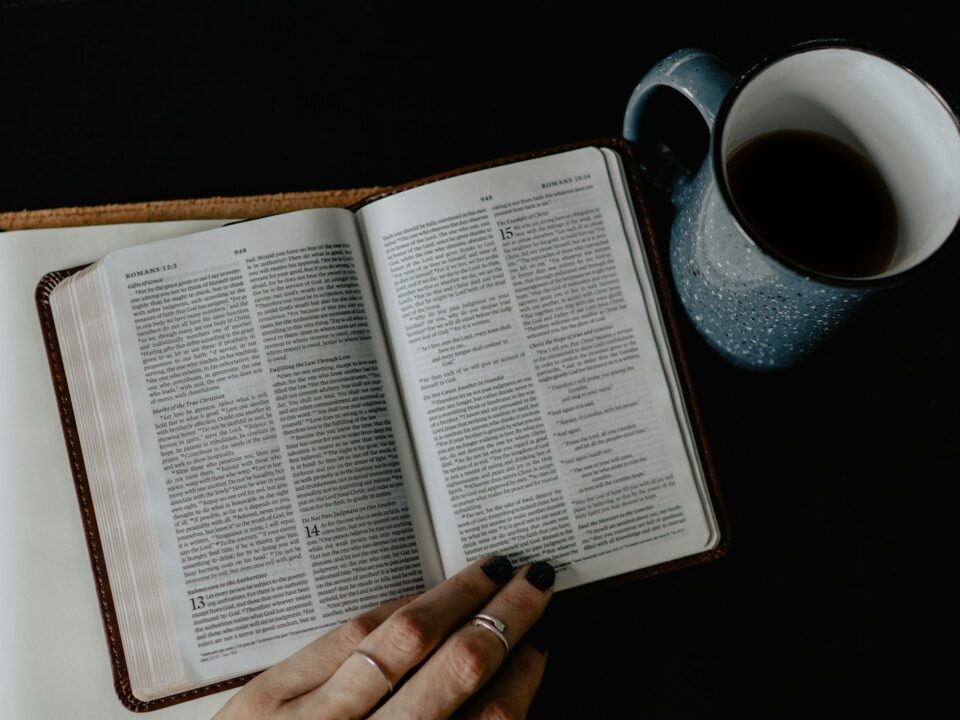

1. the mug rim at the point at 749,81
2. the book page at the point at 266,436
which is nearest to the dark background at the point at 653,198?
the book page at the point at 266,436

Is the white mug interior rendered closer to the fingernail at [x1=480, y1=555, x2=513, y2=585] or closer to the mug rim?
the mug rim

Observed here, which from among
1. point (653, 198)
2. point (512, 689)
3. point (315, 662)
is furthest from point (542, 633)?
point (653, 198)

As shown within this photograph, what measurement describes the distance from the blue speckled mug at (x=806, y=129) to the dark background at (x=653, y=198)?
13 centimetres

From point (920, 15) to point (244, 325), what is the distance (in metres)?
0.63

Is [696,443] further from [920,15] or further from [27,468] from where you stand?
[27,468]

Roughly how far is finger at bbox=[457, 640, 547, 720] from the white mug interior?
0.37 meters

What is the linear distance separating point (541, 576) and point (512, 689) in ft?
0.27

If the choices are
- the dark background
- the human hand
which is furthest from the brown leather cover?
the human hand

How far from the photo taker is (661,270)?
1.96 ft

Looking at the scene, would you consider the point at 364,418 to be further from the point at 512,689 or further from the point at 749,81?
the point at 749,81

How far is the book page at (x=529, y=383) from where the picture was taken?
1.88 ft

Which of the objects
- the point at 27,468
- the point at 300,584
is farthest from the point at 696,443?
the point at 27,468

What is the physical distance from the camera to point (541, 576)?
55cm

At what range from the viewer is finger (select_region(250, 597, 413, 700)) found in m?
0.53
